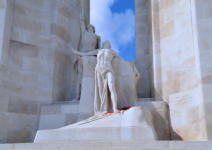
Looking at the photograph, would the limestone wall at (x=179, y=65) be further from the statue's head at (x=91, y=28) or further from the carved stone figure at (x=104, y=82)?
the statue's head at (x=91, y=28)

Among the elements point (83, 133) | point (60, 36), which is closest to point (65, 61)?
point (60, 36)

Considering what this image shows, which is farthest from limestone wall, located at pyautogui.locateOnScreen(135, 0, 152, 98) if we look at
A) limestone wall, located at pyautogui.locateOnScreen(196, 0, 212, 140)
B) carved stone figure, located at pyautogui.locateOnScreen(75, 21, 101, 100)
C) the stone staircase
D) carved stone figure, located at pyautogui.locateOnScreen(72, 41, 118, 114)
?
the stone staircase

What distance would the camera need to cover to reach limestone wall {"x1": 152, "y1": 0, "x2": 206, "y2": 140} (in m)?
9.82

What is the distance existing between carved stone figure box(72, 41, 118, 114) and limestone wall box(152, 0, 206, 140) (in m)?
1.69

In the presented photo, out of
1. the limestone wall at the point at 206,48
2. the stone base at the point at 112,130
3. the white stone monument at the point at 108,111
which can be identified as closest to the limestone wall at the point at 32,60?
the white stone monument at the point at 108,111

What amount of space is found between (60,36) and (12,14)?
177 centimetres

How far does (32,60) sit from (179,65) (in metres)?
4.73

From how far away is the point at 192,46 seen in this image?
33.8 ft

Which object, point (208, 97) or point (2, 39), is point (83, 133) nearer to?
point (208, 97)

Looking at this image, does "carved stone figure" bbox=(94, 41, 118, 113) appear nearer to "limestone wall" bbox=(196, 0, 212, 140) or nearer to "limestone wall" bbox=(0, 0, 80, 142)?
"limestone wall" bbox=(0, 0, 80, 142)

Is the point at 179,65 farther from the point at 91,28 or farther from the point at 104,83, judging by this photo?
the point at 91,28

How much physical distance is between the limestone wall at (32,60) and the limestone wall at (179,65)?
2.97 metres

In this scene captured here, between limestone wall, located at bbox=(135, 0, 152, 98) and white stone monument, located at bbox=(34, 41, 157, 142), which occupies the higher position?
limestone wall, located at bbox=(135, 0, 152, 98)

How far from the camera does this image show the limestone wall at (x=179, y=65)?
982cm
